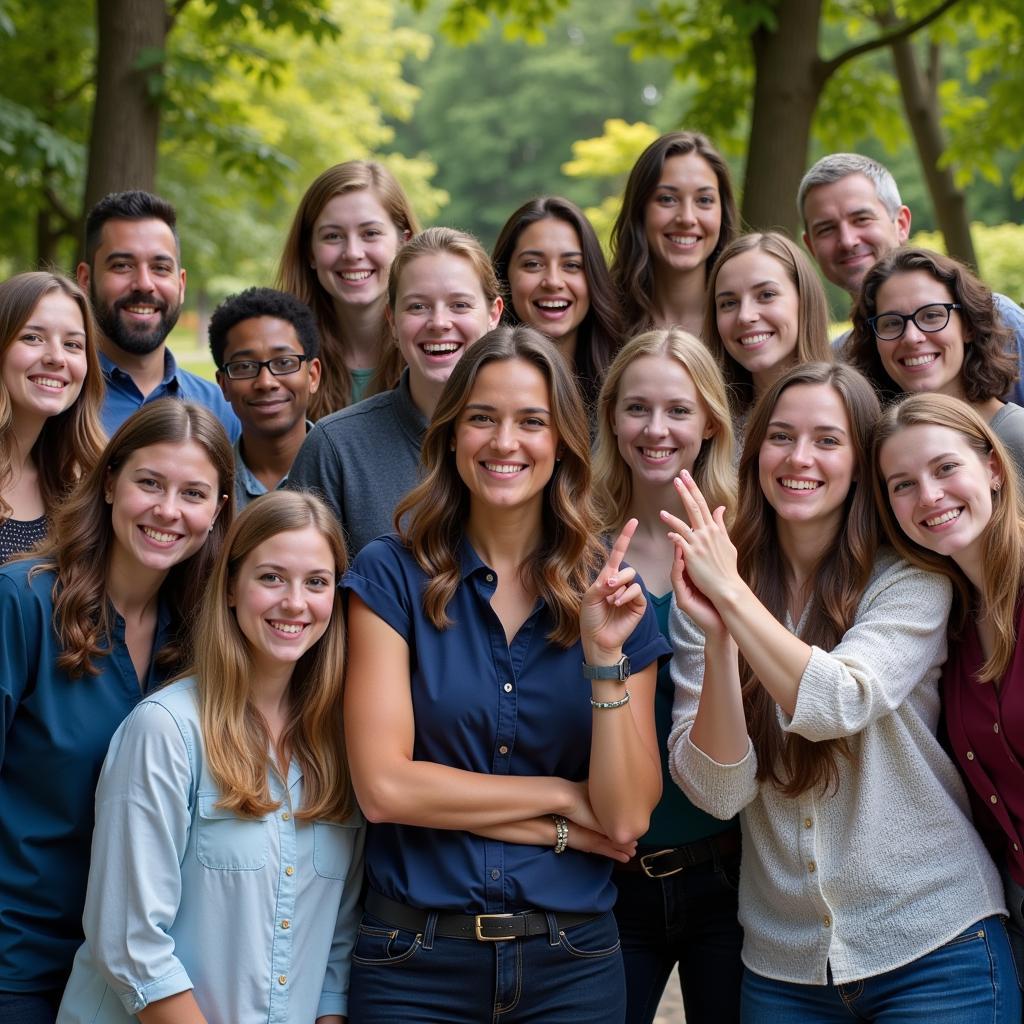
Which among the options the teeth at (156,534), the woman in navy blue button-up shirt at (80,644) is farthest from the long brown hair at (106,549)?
the teeth at (156,534)

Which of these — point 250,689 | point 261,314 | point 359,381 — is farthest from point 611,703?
point 359,381

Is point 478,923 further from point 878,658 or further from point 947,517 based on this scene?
point 947,517

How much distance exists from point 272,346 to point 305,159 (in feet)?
61.6

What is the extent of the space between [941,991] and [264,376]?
3109mm

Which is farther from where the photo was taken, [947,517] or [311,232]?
[311,232]

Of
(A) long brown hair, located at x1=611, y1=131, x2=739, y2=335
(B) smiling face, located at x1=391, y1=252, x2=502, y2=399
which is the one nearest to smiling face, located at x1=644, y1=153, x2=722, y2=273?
(A) long brown hair, located at x1=611, y1=131, x2=739, y2=335

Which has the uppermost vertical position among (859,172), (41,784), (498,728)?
(859,172)

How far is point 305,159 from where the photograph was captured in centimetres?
2281

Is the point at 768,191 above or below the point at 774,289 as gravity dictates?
above

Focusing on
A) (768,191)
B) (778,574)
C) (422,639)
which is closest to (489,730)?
(422,639)

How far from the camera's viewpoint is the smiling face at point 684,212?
5477 millimetres

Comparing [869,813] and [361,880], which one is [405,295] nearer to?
[361,880]

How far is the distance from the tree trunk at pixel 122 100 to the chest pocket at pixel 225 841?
6325 millimetres

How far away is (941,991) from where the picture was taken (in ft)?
11.0
